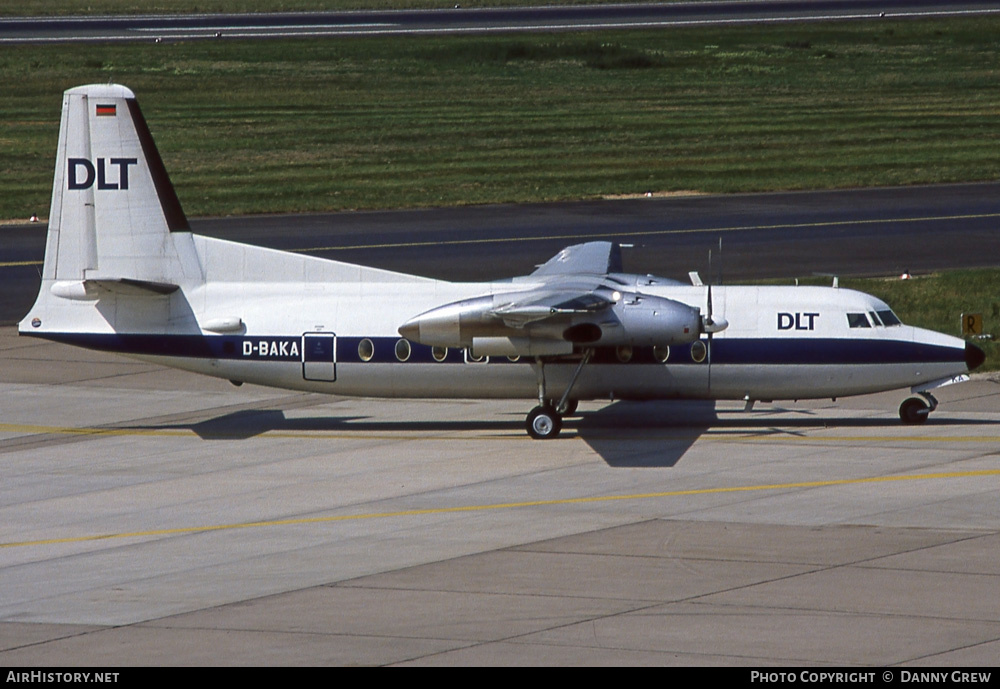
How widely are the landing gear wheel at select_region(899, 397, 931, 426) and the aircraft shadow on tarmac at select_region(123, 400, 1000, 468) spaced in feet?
0.89

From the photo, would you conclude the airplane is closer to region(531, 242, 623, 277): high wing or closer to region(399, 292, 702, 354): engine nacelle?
region(399, 292, 702, 354): engine nacelle

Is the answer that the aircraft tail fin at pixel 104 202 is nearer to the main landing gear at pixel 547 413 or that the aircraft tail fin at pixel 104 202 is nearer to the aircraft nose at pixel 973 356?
the main landing gear at pixel 547 413

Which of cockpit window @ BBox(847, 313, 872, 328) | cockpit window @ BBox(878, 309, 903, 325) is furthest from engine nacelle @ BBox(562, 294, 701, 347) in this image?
Result: cockpit window @ BBox(878, 309, 903, 325)

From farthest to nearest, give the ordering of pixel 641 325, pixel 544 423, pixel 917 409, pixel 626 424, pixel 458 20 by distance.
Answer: pixel 458 20 < pixel 626 424 < pixel 917 409 < pixel 544 423 < pixel 641 325

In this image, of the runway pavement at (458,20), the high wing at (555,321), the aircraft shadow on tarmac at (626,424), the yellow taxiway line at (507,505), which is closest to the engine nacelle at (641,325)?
the high wing at (555,321)

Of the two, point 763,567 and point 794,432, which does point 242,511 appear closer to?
point 763,567

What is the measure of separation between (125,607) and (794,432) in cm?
1500

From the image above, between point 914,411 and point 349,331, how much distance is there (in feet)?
35.9

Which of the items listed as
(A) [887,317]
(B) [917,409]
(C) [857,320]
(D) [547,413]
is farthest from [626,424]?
(B) [917,409]

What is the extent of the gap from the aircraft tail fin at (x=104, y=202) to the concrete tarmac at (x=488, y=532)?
3.30 meters

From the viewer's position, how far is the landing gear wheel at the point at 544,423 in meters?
28.2

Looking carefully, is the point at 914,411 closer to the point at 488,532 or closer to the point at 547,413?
the point at 547,413

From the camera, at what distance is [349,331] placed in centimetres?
2872
